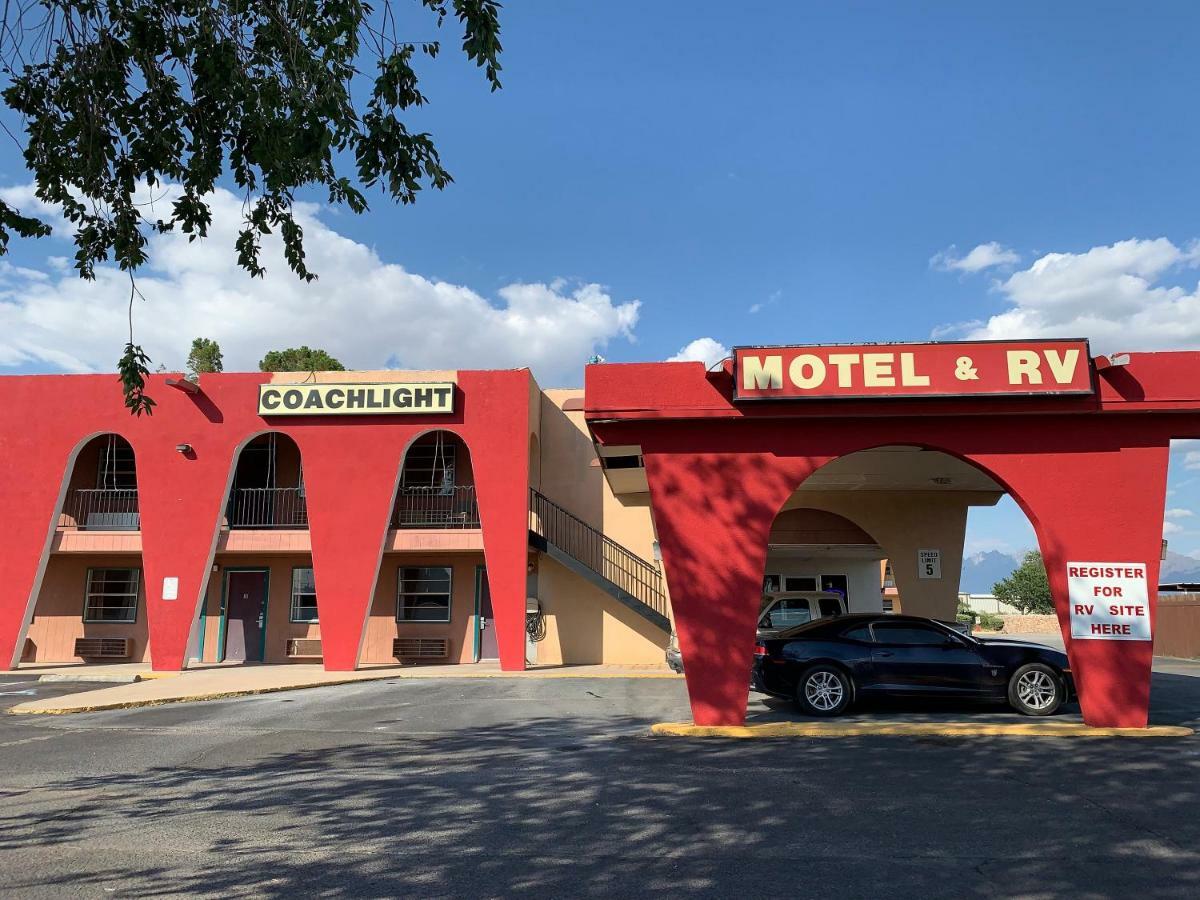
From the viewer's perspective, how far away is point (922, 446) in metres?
10.1

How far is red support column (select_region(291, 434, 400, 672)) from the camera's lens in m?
18.5

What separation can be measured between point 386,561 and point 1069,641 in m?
15.8

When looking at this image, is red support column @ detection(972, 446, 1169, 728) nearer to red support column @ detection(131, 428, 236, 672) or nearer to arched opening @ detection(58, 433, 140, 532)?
red support column @ detection(131, 428, 236, 672)

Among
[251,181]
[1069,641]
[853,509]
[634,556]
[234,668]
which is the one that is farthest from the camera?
[634,556]

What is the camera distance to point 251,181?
24.7ft

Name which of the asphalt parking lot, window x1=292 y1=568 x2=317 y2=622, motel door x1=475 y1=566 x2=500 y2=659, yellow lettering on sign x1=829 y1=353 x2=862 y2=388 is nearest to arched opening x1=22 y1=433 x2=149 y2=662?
window x1=292 y1=568 x2=317 y2=622

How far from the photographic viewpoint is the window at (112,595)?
21.8 metres

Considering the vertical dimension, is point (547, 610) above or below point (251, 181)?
below

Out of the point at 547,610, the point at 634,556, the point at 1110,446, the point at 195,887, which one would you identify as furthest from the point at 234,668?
the point at 1110,446

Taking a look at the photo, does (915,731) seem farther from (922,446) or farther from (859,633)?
(922,446)

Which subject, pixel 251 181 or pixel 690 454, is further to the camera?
pixel 690 454

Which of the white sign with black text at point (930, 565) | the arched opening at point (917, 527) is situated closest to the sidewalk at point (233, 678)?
the arched opening at point (917, 527)

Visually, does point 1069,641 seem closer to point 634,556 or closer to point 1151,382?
point 1151,382

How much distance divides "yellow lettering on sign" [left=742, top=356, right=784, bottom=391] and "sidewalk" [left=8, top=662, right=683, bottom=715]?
927 centimetres
